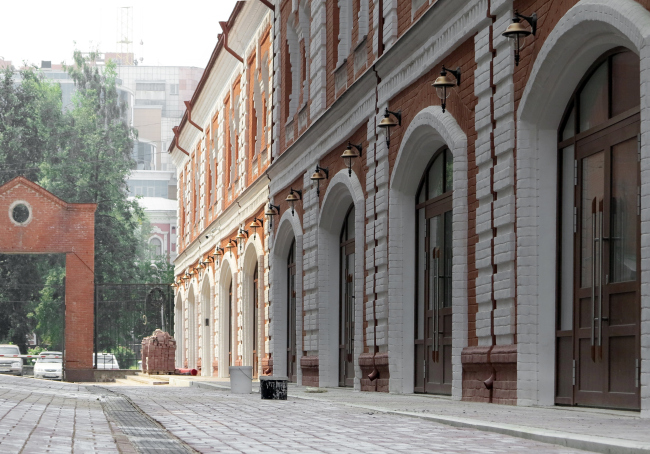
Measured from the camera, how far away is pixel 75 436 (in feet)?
24.0

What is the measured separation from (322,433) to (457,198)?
529 centimetres

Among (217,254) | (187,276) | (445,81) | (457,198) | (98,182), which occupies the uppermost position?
(98,182)

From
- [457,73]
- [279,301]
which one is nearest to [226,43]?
[279,301]

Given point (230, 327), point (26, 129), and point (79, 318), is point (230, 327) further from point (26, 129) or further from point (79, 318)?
point (26, 129)

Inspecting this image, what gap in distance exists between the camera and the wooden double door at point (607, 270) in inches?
366

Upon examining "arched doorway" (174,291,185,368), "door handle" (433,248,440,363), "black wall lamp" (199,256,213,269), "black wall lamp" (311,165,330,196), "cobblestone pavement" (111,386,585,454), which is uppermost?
"black wall lamp" (311,165,330,196)

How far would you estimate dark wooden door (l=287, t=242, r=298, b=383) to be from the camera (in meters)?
23.3

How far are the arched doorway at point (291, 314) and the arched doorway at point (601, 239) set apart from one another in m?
12.8

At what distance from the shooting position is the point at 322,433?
7.98m

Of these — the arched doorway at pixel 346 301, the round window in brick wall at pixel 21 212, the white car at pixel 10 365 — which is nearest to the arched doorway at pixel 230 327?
the round window in brick wall at pixel 21 212

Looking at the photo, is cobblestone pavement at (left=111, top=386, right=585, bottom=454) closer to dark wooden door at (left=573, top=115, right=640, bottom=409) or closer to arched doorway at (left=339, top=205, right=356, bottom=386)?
dark wooden door at (left=573, top=115, right=640, bottom=409)

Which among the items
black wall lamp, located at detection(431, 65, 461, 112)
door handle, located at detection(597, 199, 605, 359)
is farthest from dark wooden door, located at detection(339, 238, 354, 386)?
door handle, located at detection(597, 199, 605, 359)

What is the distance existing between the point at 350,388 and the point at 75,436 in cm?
1152

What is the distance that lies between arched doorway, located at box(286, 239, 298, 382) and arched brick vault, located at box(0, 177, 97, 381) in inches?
618
